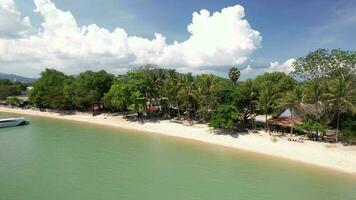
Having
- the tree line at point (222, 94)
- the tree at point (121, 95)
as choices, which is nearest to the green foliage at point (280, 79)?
the tree line at point (222, 94)

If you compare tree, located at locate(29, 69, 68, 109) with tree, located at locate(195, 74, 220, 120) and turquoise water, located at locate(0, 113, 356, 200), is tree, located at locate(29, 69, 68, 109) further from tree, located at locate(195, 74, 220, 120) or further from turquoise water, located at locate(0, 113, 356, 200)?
tree, located at locate(195, 74, 220, 120)

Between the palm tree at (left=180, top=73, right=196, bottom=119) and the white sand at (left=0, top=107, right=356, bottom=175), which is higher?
the palm tree at (left=180, top=73, right=196, bottom=119)

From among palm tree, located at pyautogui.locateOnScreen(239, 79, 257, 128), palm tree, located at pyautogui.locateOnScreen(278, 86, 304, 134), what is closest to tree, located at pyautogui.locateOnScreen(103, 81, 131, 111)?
palm tree, located at pyautogui.locateOnScreen(239, 79, 257, 128)

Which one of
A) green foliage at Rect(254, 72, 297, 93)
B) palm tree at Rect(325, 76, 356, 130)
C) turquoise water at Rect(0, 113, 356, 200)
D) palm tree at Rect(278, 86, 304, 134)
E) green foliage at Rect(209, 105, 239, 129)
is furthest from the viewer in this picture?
green foliage at Rect(254, 72, 297, 93)

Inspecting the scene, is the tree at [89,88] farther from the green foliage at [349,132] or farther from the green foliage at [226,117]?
the green foliage at [349,132]

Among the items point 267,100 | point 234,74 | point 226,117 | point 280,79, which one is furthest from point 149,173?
point 234,74

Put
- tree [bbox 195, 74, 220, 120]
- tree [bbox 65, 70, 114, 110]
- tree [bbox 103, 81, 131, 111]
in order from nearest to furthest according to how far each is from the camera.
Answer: tree [bbox 195, 74, 220, 120]
tree [bbox 103, 81, 131, 111]
tree [bbox 65, 70, 114, 110]
